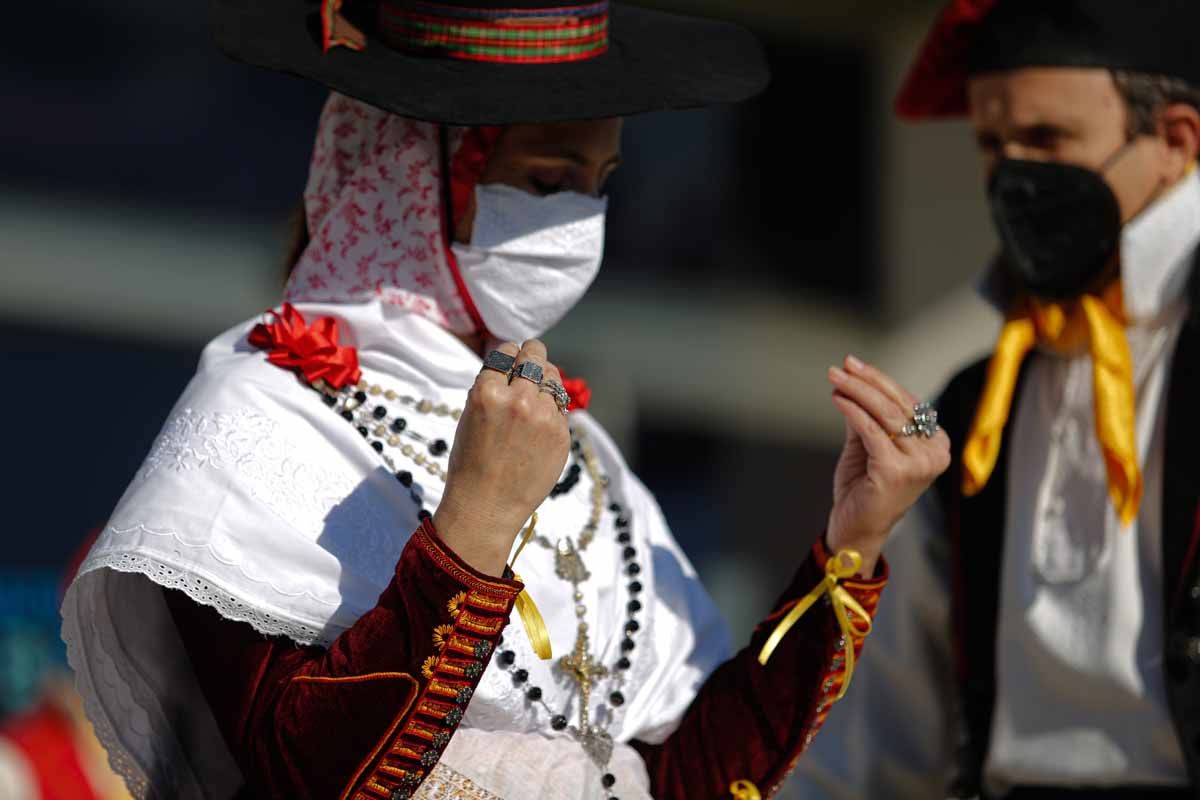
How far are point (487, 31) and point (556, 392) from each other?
25.8 inches

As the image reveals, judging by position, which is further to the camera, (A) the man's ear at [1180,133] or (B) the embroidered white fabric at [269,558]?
(A) the man's ear at [1180,133]

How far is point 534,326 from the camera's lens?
8.02 feet

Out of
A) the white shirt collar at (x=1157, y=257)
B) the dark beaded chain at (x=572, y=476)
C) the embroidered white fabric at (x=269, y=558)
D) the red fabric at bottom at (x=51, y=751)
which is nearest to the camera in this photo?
the embroidered white fabric at (x=269, y=558)

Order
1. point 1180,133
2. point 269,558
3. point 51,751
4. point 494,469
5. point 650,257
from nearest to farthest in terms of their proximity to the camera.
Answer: point 494,469
point 269,558
point 1180,133
point 51,751
point 650,257

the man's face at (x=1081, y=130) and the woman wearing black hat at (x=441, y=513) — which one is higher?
the man's face at (x=1081, y=130)

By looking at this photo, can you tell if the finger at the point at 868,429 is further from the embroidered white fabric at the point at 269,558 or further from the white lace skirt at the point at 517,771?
the white lace skirt at the point at 517,771

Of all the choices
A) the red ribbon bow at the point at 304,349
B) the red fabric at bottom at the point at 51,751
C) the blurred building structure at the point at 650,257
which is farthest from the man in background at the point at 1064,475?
the blurred building structure at the point at 650,257

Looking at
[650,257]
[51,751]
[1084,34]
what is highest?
[1084,34]

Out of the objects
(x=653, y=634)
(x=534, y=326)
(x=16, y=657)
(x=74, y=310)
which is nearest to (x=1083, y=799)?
(x=653, y=634)

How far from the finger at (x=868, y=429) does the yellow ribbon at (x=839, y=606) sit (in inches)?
6.6

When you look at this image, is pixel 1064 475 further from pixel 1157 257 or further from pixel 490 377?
pixel 490 377

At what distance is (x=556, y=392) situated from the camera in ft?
6.49

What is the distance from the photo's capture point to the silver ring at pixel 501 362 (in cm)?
196

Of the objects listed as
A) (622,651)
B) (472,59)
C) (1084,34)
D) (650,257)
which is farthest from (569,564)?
(650,257)
